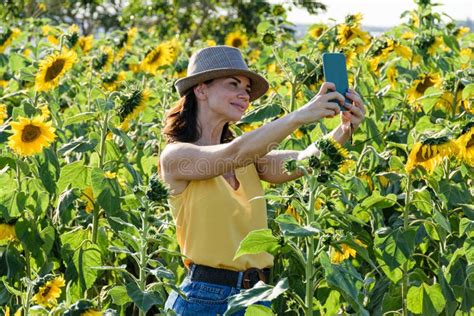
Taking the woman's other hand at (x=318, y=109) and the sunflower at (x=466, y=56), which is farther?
the sunflower at (x=466, y=56)

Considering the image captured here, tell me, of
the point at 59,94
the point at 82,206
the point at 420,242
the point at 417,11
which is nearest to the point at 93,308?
the point at 420,242

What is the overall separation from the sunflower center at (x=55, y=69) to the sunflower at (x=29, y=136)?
0.64 m

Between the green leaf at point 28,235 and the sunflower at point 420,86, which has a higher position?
the sunflower at point 420,86

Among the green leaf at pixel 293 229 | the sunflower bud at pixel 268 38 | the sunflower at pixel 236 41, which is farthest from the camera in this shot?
the sunflower at pixel 236 41

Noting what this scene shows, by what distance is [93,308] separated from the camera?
237 centimetres

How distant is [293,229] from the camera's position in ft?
8.44

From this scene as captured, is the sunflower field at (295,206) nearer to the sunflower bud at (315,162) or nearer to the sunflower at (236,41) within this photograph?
the sunflower bud at (315,162)

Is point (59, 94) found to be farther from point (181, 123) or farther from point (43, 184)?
point (181, 123)

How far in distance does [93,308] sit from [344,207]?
1500mm

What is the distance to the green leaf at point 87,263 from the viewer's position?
3557 millimetres

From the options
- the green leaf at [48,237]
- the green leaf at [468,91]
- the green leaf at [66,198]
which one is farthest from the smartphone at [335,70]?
the green leaf at [48,237]

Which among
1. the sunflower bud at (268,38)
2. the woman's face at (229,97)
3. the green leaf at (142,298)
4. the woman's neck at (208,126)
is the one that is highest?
the sunflower bud at (268,38)

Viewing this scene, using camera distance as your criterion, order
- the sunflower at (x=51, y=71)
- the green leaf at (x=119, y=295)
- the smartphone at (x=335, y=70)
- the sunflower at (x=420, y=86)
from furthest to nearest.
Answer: the sunflower at (x=420, y=86), the sunflower at (x=51, y=71), the smartphone at (x=335, y=70), the green leaf at (x=119, y=295)

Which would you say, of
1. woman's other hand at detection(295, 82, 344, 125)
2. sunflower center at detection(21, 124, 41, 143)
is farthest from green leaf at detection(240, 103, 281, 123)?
woman's other hand at detection(295, 82, 344, 125)
